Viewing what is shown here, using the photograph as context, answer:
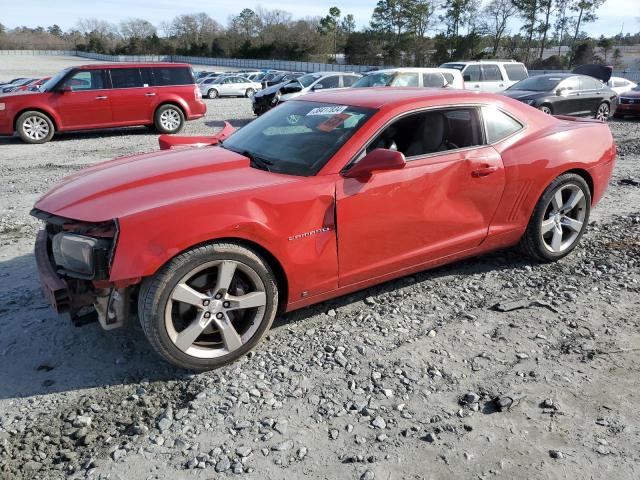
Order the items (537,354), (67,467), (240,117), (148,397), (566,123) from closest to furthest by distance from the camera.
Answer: (67,467) → (148,397) → (537,354) → (566,123) → (240,117)

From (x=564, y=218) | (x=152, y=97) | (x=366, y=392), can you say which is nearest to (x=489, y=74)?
(x=152, y=97)

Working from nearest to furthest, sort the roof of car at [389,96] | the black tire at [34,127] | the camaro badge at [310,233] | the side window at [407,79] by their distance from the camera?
1. the camaro badge at [310,233]
2. the roof of car at [389,96]
3. the black tire at [34,127]
4. the side window at [407,79]

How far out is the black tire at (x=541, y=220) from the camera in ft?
14.3

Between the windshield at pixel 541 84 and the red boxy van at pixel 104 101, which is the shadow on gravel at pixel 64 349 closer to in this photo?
the red boxy van at pixel 104 101

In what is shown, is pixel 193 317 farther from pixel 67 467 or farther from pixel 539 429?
pixel 539 429

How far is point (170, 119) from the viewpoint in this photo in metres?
12.9

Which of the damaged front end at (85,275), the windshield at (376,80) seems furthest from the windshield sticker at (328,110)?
the windshield at (376,80)

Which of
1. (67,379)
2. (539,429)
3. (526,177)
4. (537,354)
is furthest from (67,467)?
(526,177)

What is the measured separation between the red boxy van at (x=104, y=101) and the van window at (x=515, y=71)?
10.3 meters

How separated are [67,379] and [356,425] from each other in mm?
1735

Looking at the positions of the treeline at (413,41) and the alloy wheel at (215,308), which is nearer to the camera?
the alloy wheel at (215,308)

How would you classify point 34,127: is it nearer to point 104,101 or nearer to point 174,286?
point 104,101

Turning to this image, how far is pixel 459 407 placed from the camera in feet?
9.20

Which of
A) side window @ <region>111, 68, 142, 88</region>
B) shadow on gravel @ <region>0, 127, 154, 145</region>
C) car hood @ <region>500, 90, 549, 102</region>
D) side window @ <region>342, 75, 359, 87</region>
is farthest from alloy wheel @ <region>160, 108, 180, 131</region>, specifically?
car hood @ <region>500, 90, 549, 102</region>
